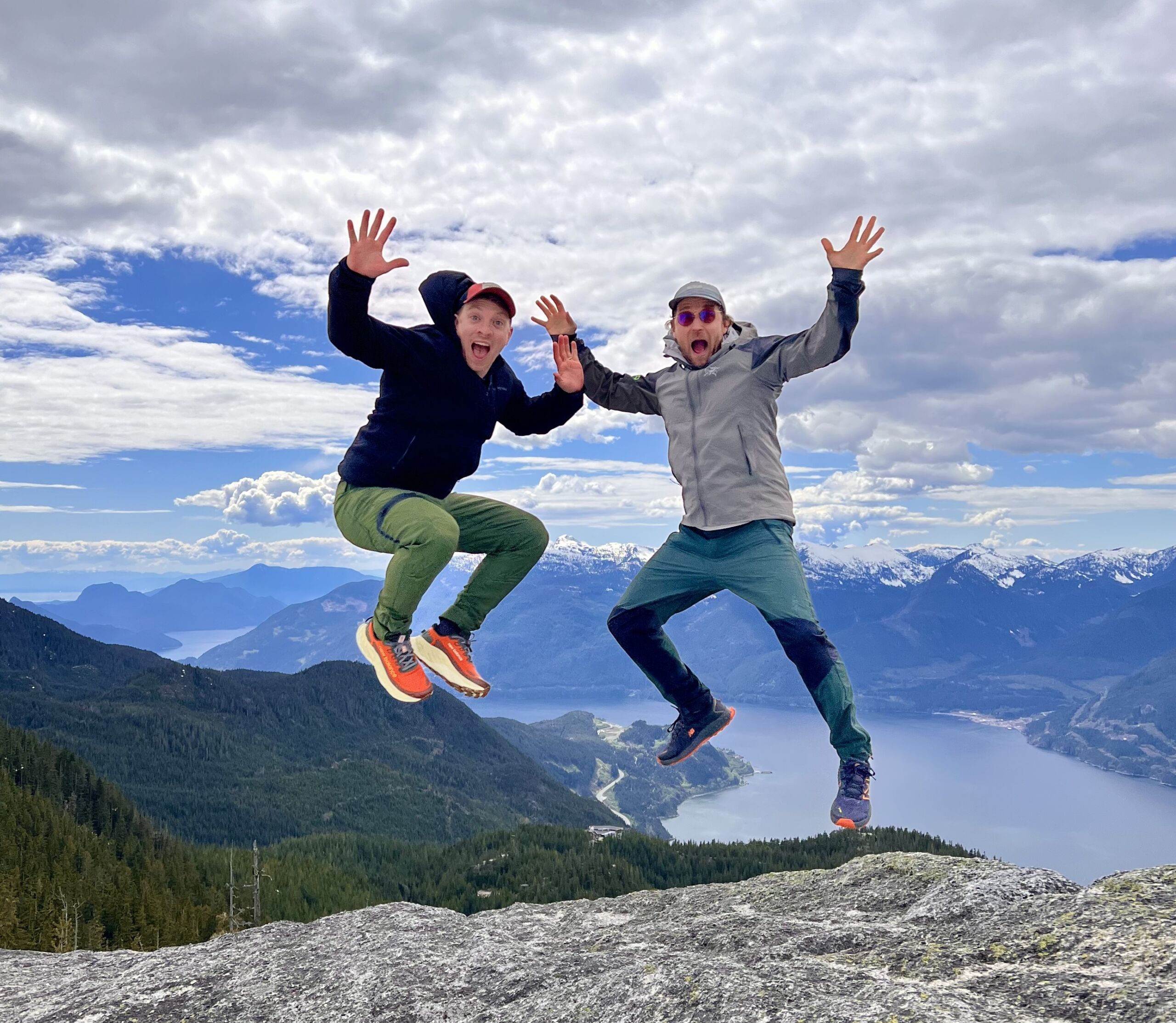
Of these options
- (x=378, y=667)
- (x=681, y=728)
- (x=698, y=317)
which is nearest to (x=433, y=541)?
(x=378, y=667)

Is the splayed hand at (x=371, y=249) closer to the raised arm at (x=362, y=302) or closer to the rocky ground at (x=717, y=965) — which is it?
the raised arm at (x=362, y=302)

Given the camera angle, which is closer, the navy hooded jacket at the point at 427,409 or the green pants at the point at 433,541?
the green pants at the point at 433,541

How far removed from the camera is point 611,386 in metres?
8.00

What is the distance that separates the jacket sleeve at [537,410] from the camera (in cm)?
766

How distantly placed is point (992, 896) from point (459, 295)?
608cm

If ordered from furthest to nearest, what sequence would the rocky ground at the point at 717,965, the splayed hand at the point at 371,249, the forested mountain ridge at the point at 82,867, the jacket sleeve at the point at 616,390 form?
the forested mountain ridge at the point at 82,867 → the jacket sleeve at the point at 616,390 → the splayed hand at the point at 371,249 → the rocky ground at the point at 717,965

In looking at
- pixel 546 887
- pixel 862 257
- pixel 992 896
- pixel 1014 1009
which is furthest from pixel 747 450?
pixel 546 887

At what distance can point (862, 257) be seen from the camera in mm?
6746

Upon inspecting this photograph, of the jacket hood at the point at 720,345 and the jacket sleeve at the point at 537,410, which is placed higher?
the jacket hood at the point at 720,345

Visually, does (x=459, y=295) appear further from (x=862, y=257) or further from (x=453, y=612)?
(x=862, y=257)

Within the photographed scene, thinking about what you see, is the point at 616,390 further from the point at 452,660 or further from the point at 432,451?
the point at 452,660

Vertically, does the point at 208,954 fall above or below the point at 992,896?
below

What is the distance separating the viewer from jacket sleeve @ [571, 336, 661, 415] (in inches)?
314

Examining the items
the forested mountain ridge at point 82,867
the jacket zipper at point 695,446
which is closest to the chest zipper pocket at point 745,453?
the jacket zipper at point 695,446
